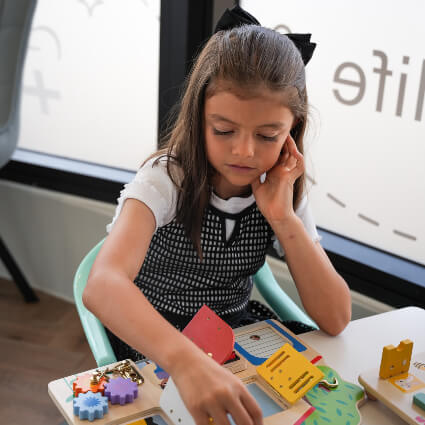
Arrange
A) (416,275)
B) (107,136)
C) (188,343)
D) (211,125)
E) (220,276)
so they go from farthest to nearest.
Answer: (107,136) → (416,275) → (220,276) → (211,125) → (188,343)

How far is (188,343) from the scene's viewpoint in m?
0.74

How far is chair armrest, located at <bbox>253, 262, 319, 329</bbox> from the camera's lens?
1.27 meters

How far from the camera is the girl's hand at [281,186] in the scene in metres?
1.12

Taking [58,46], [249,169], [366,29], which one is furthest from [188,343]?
[58,46]

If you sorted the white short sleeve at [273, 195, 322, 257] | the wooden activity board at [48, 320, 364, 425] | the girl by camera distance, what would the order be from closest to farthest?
the wooden activity board at [48, 320, 364, 425] < the girl < the white short sleeve at [273, 195, 322, 257]

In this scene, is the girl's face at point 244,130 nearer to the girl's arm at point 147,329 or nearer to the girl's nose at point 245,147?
the girl's nose at point 245,147

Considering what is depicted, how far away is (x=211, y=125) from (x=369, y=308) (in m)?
0.79

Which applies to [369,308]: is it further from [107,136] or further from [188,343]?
[107,136]

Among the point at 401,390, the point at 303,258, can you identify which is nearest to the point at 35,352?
the point at 303,258

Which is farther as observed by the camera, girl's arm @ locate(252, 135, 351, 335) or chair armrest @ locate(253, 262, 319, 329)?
chair armrest @ locate(253, 262, 319, 329)

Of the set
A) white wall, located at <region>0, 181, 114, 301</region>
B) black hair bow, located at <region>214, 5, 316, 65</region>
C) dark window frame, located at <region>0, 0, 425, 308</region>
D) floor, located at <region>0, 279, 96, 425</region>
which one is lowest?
floor, located at <region>0, 279, 96, 425</region>

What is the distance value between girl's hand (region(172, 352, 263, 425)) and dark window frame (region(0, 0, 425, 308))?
90 cm

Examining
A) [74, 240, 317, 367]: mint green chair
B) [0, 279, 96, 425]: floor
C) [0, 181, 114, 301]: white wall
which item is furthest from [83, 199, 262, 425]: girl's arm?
[0, 181, 114, 301]: white wall

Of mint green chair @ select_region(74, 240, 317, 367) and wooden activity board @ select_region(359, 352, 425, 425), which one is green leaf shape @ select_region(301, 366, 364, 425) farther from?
mint green chair @ select_region(74, 240, 317, 367)
